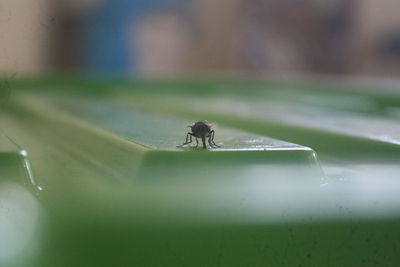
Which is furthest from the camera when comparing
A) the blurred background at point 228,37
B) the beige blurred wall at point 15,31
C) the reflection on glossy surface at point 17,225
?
the blurred background at point 228,37

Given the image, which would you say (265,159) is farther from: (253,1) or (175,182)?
(253,1)

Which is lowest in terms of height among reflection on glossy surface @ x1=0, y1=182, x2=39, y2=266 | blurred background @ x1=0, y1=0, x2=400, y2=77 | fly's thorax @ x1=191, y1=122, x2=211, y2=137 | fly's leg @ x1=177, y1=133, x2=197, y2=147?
reflection on glossy surface @ x1=0, y1=182, x2=39, y2=266

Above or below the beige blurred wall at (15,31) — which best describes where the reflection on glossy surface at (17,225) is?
below

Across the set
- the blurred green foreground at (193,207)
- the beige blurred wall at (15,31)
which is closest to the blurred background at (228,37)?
the beige blurred wall at (15,31)

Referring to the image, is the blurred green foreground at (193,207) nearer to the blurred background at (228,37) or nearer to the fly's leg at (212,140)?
the fly's leg at (212,140)

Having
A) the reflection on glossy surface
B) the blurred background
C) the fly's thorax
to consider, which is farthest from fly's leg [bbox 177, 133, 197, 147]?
the blurred background

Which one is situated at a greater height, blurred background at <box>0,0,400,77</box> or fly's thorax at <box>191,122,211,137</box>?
blurred background at <box>0,0,400,77</box>

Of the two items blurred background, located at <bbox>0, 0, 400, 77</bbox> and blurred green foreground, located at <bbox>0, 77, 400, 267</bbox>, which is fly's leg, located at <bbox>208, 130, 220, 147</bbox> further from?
blurred background, located at <bbox>0, 0, 400, 77</bbox>

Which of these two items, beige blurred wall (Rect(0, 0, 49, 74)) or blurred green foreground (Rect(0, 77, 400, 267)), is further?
beige blurred wall (Rect(0, 0, 49, 74))

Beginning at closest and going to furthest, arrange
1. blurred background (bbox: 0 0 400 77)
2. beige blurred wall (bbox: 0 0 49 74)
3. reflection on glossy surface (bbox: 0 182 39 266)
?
reflection on glossy surface (bbox: 0 182 39 266) < beige blurred wall (bbox: 0 0 49 74) < blurred background (bbox: 0 0 400 77)
